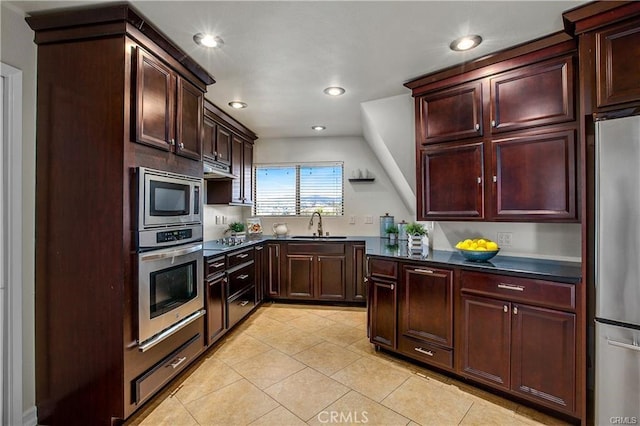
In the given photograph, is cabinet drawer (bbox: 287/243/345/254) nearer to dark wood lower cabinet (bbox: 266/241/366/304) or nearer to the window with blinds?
dark wood lower cabinet (bbox: 266/241/366/304)

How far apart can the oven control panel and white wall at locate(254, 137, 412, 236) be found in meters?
2.62

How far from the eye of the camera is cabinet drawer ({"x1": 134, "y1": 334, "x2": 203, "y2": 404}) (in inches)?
74.0

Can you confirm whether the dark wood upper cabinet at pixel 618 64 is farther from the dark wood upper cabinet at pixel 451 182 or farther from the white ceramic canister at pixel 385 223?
the white ceramic canister at pixel 385 223

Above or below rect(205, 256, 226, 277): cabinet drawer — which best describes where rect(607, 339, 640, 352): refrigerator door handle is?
below

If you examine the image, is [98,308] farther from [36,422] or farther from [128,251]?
[36,422]

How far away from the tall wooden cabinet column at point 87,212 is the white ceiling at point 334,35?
9.3 inches

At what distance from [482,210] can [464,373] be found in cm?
124

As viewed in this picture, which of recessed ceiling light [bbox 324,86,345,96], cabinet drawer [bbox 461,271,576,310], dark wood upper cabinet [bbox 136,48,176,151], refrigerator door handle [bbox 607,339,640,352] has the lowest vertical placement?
refrigerator door handle [bbox 607,339,640,352]

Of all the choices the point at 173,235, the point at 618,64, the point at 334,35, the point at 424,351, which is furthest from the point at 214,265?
the point at 618,64

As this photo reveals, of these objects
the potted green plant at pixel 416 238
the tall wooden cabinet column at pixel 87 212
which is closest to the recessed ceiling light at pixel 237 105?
the tall wooden cabinet column at pixel 87 212

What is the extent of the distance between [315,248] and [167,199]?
7.76 feet

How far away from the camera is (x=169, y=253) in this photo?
2068mm

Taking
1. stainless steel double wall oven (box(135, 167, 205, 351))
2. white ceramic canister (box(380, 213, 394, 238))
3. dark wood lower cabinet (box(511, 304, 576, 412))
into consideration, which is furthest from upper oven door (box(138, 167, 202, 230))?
white ceramic canister (box(380, 213, 394, 238))

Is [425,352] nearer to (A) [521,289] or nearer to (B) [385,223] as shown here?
(A) [521,289]
